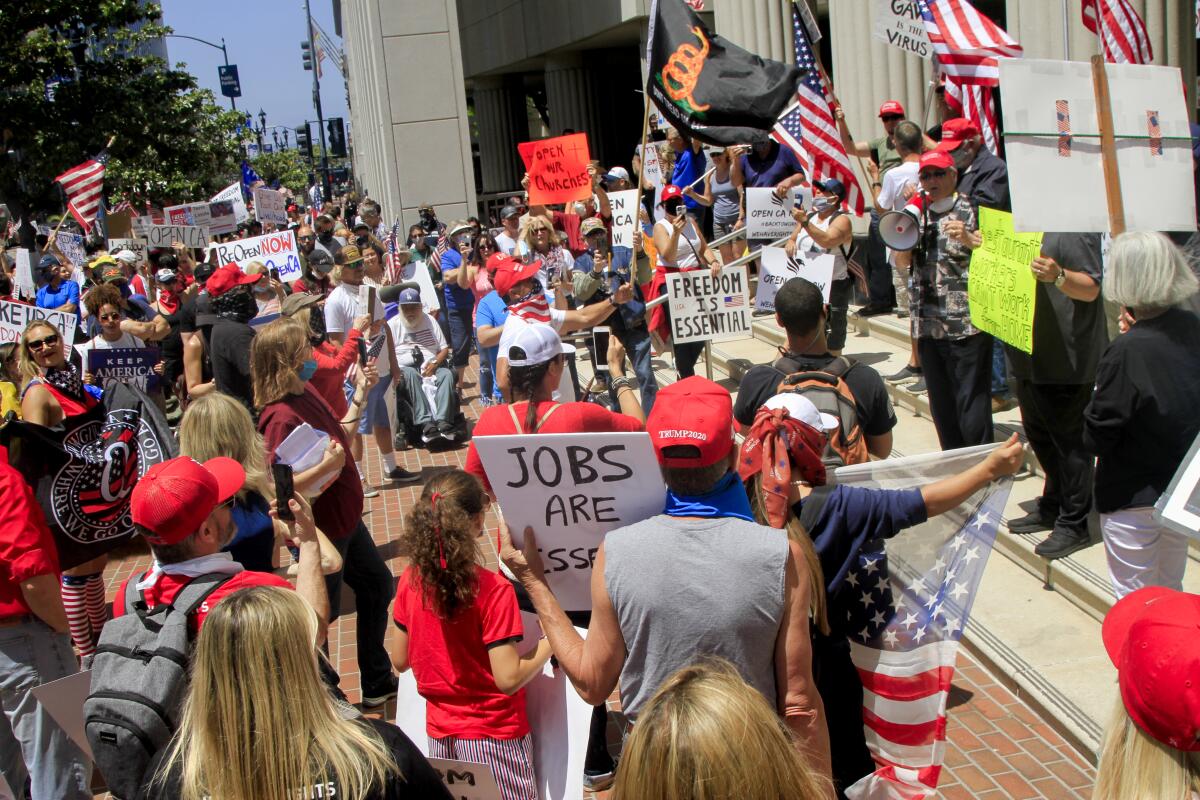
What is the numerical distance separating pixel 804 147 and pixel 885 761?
8.24 meters

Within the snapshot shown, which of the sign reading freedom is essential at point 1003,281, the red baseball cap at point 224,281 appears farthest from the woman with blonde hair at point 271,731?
the red baseball cap at point 224,281

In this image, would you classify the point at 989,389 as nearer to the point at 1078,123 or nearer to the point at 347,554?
the point at 1078,123

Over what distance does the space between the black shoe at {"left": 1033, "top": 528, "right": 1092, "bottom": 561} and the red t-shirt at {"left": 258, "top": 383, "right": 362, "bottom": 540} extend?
12.2 ft

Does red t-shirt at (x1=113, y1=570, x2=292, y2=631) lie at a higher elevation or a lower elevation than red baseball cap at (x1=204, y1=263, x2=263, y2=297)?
lower

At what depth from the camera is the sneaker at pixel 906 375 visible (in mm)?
9531

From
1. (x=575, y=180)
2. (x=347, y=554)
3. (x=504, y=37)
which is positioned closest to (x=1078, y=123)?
(x=347, y=554)

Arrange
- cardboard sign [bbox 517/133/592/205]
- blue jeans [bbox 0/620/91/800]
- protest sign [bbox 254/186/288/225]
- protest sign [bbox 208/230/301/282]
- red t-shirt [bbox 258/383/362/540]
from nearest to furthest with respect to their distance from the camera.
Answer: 1. blue jeans [bbox 0/620/91/800]
2. red t-shirt [bbox 258/383/362/540]
3. protest sign [bbox 208/230/301/282]
4. cardboard sign [bbox 517/133/592/205]
5. protest sign [bbox 254/186/288/225]

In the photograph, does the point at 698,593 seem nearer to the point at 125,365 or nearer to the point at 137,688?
the point at 137,688

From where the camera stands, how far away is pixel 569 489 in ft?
11.7

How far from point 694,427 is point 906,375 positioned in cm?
706

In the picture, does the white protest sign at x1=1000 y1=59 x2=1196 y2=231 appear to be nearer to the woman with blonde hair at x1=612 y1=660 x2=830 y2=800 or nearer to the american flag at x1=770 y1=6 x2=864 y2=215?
the woman with blonde hair at x1=612 y1=660 x2=830 y2=800

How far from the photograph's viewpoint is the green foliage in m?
26.9

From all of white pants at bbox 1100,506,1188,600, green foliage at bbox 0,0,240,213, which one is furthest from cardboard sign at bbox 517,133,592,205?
green foliage at bbox 0,0,240,213

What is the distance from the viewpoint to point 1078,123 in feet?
15.5
